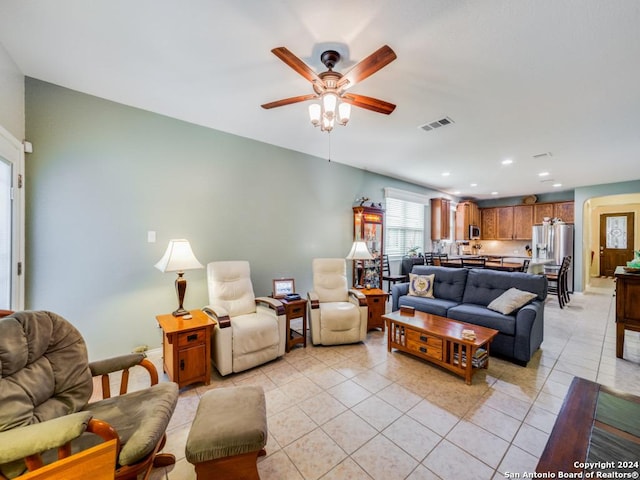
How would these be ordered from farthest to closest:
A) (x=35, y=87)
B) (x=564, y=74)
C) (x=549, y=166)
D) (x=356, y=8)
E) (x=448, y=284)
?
(x=549, y=166) → (x=448, y=284) → (x=35, y=87) → (x=564, y=74) → (x=356, y=8)

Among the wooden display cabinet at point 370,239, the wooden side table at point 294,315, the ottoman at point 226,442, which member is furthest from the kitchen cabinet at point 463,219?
the ottoman at point 226,442

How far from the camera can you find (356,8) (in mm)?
1557

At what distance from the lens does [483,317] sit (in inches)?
119

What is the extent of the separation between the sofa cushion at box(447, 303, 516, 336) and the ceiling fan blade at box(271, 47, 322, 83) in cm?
307

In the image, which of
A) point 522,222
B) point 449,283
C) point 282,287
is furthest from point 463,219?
point 282,287

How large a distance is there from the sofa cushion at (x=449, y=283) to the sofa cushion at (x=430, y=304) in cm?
10

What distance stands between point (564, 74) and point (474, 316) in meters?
2.52

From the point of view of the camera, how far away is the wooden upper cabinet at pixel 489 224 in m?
8.43

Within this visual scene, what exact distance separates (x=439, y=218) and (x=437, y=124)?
4271 millimetres

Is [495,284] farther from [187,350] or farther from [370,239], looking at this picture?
[187,350]

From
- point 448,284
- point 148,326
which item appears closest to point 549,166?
point 448,284

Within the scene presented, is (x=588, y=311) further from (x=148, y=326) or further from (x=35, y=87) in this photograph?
(x=35, y=87)

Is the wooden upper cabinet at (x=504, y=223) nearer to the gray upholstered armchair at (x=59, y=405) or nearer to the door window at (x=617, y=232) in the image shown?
the door window at (x=617, y=232)

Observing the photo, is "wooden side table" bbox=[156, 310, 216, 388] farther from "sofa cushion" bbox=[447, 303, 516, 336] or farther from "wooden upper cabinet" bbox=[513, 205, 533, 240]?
"wooden upper cabinet" bbox=[513, 205, 533, 240]
